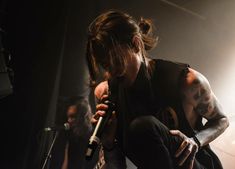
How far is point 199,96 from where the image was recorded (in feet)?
4.70

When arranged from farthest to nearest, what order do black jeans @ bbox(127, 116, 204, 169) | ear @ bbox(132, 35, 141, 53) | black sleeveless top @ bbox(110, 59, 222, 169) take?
1. ear @ bbox(132, 35, 141, 53)
2. black sleeveless top @ bbox(110, 59, 222, 169)
3. black jeans @ bbox(127, 116, 204, 169)

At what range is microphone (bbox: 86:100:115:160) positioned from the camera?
113 centimetres

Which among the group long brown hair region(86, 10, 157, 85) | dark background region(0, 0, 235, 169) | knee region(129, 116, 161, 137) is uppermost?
long brown hair region(86, 10, 157, 85)

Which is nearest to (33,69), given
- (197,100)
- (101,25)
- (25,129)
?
(25,129)

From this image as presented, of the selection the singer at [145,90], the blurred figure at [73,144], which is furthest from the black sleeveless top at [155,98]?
the blurred figure at [73,144]

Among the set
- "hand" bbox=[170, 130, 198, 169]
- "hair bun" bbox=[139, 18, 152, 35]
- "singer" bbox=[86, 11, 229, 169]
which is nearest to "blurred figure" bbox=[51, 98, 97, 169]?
"singer" bbox=[86, 11, 229, 169]

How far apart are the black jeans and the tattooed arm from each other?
0.85 ft

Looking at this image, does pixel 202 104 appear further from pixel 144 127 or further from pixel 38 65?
pixel 38 65

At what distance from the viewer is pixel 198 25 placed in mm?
2918

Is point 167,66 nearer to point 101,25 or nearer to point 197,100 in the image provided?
point 197,100

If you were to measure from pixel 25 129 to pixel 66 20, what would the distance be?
2.69ft

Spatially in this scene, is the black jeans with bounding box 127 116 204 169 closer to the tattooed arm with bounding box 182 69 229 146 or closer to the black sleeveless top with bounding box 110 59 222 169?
the black sleeveless top with bounding box 110 59 222 169

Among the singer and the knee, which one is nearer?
the knee

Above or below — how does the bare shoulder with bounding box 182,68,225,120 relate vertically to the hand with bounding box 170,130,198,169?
above
